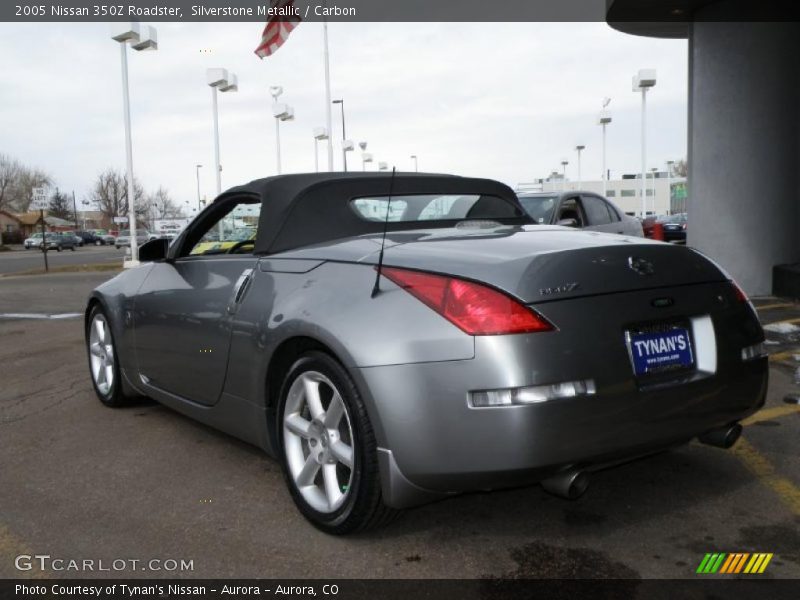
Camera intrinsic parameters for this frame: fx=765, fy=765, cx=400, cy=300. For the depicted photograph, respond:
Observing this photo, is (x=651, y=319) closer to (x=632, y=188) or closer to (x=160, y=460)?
(x=160, y=460)

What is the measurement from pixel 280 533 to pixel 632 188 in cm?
11267

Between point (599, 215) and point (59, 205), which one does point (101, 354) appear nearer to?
point (599, 215)

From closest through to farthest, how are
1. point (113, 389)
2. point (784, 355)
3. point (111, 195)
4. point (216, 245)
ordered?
point (216, 245), point (113, 389), point (784, 355), point (111, 195)

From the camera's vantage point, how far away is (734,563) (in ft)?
8.83

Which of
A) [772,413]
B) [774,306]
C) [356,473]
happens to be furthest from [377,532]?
[774,306]

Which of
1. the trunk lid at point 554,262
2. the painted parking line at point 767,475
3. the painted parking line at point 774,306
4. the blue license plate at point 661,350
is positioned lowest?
the painted parking line at point 774,306

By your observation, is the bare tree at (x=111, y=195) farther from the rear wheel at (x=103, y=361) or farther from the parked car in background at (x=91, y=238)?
the rear wheel at (x=103, y=361)

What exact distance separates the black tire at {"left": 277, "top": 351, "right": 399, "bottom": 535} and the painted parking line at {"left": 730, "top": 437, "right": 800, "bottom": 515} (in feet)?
5.65

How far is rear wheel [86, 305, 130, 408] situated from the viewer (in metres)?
5.05

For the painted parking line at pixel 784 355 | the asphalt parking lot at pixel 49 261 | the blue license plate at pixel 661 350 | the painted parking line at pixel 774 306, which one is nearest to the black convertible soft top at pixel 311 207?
the blue license plate at pixel 661 350

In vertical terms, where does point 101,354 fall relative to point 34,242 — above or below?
above

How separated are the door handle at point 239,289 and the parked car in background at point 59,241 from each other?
60.1 meters

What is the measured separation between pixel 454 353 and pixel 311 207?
1.42m

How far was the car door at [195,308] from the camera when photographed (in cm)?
367
